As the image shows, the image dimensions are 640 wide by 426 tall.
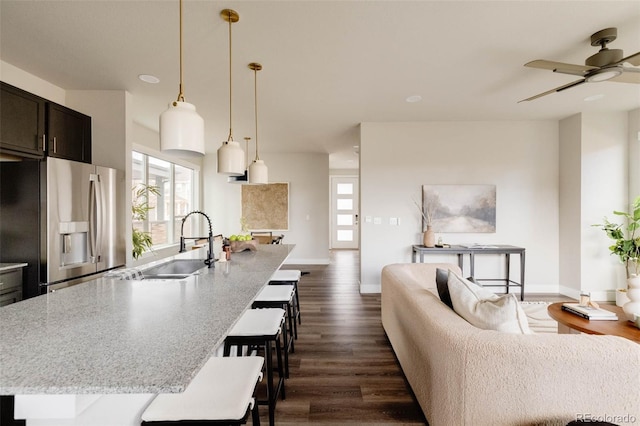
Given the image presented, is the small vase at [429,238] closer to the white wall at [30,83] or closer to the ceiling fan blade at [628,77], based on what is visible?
the ceiling fan blade at [628,77]

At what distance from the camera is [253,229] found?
7195 millimetres

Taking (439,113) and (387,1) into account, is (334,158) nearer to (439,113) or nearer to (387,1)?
(439,113)

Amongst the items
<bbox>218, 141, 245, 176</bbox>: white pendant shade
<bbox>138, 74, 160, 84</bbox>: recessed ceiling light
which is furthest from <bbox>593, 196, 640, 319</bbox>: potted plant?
<bbox>138, 74, 160, 84</bbox>: recessed ceiling light

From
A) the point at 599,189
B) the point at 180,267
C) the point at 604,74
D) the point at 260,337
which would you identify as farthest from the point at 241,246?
the point at 599,189

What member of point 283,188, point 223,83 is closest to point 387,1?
point 223,83

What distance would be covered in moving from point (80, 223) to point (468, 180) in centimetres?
499

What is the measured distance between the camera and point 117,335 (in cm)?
96

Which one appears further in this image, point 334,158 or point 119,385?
point 334,158

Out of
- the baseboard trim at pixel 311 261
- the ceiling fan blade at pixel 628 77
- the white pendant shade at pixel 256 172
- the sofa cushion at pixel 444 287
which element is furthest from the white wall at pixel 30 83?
the ceiling fan blade at pixel 628 77

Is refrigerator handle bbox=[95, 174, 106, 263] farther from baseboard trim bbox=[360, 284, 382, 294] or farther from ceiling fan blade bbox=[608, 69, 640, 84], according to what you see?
ceiling fan blade bbox=[608, 69, 640, 84]

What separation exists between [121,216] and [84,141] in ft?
3.06

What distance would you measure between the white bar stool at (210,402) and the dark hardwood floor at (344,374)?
37.0 inches

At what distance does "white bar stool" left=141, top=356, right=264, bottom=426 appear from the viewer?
3.26ft

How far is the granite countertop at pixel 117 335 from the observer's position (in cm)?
72
